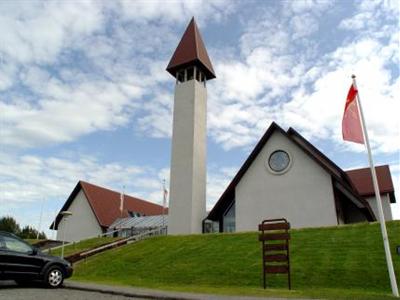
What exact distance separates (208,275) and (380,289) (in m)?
6.84

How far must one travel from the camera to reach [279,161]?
103ft

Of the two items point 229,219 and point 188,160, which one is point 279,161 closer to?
point 229,219

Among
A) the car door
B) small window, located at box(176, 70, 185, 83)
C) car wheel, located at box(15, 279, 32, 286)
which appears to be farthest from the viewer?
small window, located at box(176, 70, 185, 83)

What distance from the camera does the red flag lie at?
43.7 ft

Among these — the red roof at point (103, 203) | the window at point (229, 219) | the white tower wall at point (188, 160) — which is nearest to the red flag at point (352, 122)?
the window at point (229, 219)

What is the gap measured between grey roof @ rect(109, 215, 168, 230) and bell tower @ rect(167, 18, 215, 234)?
12.3 metres

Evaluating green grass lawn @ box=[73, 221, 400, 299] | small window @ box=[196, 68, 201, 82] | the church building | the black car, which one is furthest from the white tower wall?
the black car

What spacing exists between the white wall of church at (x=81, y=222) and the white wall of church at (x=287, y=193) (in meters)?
23.5

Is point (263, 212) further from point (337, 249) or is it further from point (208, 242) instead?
point (337, 249)

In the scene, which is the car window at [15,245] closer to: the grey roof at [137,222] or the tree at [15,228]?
the grey roof at [137,222]

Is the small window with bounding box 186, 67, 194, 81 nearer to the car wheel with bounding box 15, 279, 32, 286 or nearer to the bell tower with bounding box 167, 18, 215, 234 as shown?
the bell tower with bounding box 167, 18, 215, 234

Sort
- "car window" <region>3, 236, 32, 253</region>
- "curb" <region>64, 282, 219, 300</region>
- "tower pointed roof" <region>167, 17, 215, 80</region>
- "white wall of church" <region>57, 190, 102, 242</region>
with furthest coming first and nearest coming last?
"white wall of church" <region>57, 190, 102, 242</region>, "tower pointed roof" <region>167, 17, 215, 80</region>, "car window" <region>3, 236, 32, 253</region>, "curb" <region>64, 282, 219, 300</region>

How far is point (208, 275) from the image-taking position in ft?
55.9

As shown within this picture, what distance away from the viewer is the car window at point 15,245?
12820 millimetres
